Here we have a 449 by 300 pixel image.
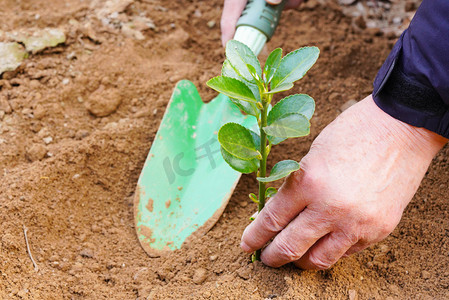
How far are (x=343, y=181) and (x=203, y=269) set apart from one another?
604 mm

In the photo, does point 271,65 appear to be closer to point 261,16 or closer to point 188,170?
point 261,16

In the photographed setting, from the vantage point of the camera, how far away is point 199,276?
1.48 metres

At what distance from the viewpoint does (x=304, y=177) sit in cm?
119

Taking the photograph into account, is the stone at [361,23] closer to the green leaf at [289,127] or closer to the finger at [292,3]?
the finger at [292,3]

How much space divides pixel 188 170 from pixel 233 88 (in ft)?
2.98

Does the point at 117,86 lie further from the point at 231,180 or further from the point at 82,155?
the point at 231,180

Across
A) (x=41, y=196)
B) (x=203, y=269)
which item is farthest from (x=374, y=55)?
(x=41, y=196)

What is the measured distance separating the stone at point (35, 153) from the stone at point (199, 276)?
822mm

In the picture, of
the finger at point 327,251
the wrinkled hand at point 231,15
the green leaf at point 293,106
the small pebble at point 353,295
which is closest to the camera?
the green leaf at point 293,106

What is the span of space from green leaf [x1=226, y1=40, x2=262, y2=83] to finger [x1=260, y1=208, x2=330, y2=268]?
404mm

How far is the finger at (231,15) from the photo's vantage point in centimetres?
186

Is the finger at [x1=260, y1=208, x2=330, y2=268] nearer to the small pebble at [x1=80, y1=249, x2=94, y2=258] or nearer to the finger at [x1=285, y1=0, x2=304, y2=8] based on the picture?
the small pebble at [x1=80, y1=249, x2=94, y2=258]

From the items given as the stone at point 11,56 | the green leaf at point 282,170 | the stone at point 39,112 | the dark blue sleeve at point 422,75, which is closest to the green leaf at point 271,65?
the green leaf at point 282,170

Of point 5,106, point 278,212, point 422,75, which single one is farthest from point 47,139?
point 422,75
